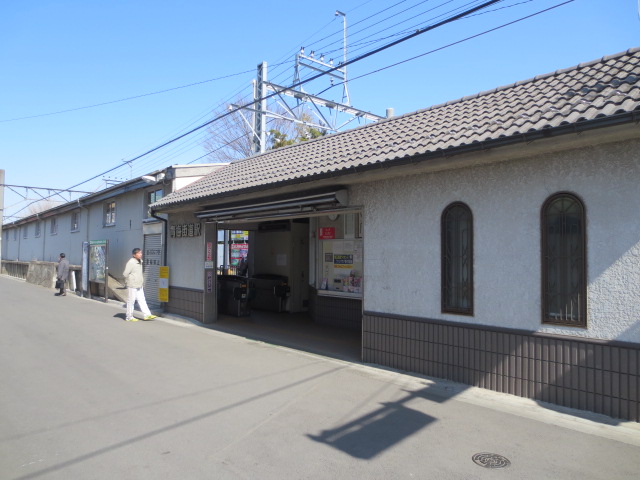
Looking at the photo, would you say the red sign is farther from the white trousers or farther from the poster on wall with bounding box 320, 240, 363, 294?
the white trousers

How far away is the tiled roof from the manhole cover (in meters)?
3.50

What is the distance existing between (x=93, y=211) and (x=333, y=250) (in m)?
15.3

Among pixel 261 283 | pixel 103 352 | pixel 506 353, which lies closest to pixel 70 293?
pixel 261 283

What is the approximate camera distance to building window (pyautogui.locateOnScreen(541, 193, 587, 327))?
18.3 feet

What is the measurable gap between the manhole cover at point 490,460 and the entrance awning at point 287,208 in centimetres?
484

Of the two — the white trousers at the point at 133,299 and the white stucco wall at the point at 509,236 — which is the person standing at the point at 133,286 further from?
the white stucco wall at the point at 509,236

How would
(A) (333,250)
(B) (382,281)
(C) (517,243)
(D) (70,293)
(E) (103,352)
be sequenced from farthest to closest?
(D) (70,293)
(A) (333,250)
(E) (103,352)
(B) (382,281)
(C) (517,243)

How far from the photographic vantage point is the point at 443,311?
22.6 feet

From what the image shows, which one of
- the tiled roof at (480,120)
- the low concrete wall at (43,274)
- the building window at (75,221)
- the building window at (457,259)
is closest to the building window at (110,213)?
the building window at (75,221)

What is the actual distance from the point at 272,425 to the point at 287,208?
512 centimetres

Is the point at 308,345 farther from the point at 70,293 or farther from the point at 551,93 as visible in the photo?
the point at 70,293

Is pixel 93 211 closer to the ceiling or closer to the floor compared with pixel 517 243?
closer to the ceiling

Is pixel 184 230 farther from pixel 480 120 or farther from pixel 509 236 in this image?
pixel 509 236

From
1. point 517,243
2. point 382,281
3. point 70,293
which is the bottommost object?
point 70,293
